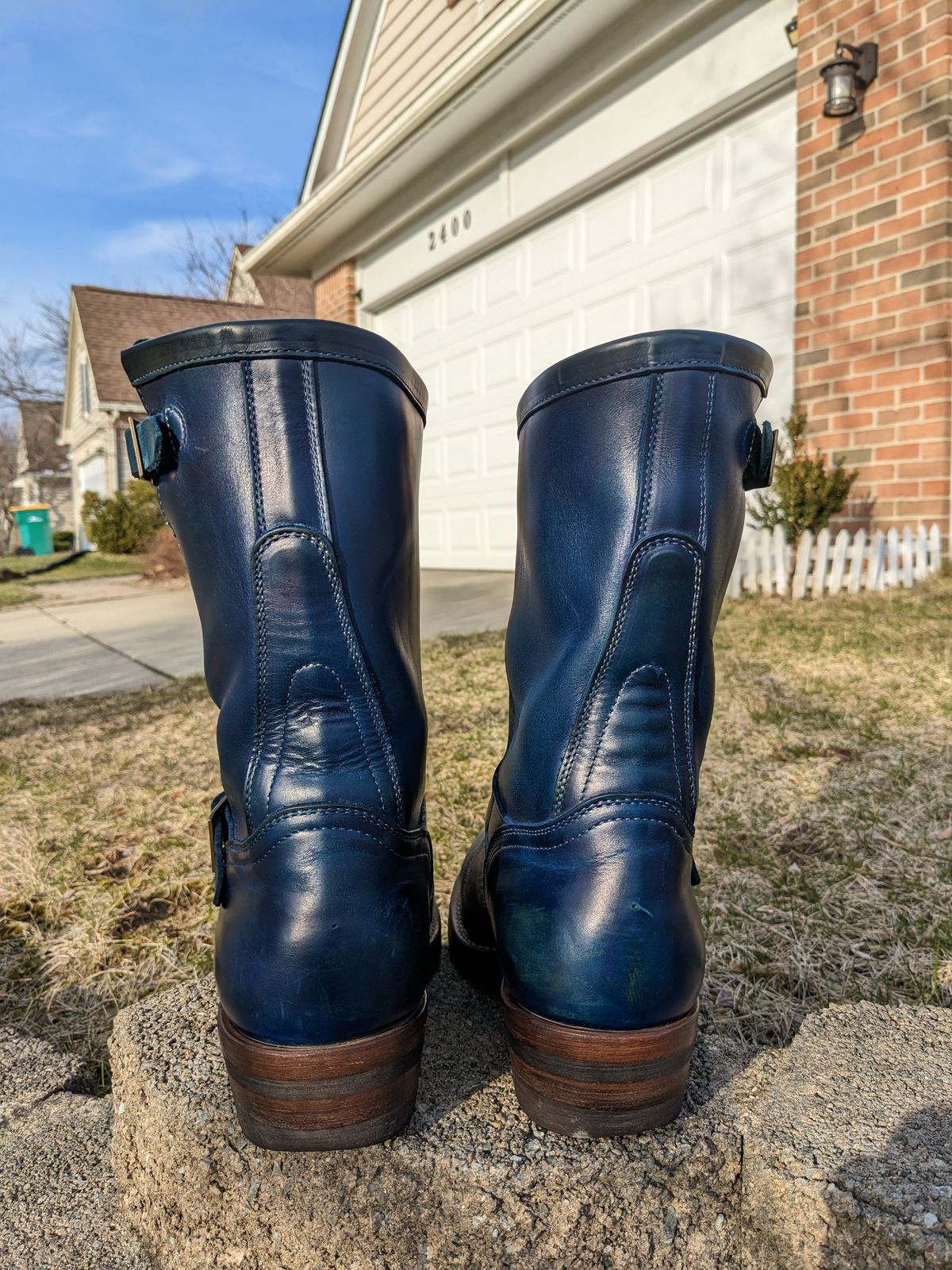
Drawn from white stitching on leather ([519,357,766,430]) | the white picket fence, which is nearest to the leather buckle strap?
white stitching on leather ([519,357,766,430])

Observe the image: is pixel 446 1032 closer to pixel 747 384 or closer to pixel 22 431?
pixel 747 384

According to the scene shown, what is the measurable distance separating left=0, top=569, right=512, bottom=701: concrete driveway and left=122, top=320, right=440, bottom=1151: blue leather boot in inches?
117

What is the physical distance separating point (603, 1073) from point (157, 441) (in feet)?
2.38

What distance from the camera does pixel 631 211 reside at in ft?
19.2

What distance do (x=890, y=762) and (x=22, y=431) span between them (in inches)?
1612

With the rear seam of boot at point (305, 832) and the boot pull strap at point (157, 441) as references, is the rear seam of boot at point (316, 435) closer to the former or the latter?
the boot pull strap at point (157, 441)

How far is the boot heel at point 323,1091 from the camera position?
2.57ft

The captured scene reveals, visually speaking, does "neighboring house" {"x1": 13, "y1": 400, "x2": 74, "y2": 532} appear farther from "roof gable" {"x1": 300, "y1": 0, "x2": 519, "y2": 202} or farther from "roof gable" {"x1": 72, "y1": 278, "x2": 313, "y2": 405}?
"roof gable" {"x1": 300, "y1": 0, "x2": 519, "y2": 202}

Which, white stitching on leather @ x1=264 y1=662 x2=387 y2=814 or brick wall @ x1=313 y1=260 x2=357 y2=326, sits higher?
brick wall @ x1=313 y1=260 x2=357 y2=326

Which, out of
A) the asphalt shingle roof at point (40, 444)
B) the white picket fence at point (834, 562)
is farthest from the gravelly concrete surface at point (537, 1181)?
the asphalt shingle roof at point (40, 444)

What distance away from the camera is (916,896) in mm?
1509

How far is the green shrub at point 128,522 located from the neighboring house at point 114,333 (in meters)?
5.01

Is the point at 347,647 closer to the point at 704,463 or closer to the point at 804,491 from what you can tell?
the point at 704,463

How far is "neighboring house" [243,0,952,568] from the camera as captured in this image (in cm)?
426
